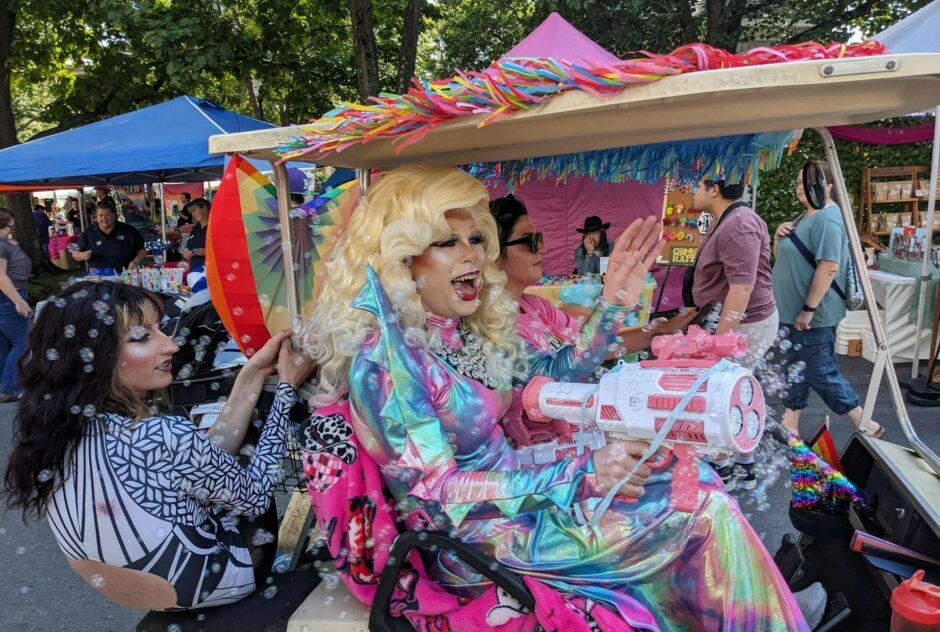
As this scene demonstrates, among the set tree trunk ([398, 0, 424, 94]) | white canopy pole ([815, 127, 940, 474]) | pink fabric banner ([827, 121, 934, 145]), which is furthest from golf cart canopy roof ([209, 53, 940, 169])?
pink fabric banner ([827, 121, 934, 145])

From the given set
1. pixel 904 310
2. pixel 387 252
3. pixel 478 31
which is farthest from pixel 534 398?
pixel 478 31

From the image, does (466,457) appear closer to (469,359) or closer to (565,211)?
(469,359)

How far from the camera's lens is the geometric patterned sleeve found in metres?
1.63

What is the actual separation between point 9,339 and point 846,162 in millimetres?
11272

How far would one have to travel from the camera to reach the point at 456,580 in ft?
5.86

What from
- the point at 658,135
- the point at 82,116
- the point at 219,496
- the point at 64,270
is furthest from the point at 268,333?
the point at 64,270

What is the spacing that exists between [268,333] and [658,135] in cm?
137

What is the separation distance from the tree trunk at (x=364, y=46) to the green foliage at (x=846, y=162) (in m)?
5.88

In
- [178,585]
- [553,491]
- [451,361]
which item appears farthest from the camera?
[451,361]

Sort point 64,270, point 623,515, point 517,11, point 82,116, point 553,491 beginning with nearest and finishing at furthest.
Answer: point 553,491 < point 623,515 < point 82,116 < point 517,11 < point 64,270

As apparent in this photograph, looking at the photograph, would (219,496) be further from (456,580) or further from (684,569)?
(684,569)

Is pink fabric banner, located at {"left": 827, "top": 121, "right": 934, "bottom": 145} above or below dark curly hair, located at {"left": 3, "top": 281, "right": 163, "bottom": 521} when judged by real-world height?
above

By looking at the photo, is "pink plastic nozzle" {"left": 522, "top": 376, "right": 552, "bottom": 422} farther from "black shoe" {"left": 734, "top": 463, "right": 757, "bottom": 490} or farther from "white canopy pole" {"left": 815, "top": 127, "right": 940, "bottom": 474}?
"black shoe" {"left": 734, "top": 463, "right": 757, "bottom": 490}

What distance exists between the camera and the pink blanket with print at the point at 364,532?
1.67 m
